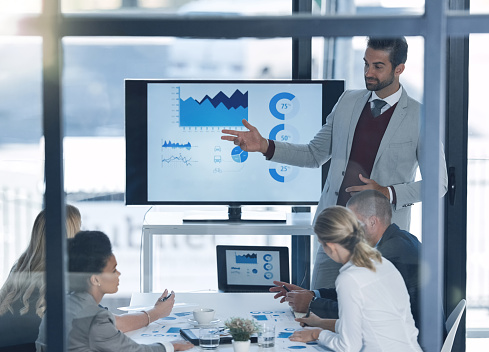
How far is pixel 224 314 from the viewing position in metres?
2.77

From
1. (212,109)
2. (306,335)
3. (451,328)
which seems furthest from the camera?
(212,109)

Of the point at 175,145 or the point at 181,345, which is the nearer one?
the point at 181,345

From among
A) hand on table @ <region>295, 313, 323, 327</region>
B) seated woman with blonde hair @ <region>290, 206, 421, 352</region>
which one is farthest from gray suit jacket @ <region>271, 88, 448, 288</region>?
hand on table @ <region>295, 313, 323, 327</region>

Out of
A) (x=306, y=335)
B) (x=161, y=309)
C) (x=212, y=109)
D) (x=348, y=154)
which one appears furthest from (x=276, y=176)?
(x=306, y=335)

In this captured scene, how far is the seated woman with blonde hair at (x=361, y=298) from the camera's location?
2.33 metres

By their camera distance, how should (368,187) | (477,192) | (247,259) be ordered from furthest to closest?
1. (477,192)
2. (247,259)
3. (368,187)

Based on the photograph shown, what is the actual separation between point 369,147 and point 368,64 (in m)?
0.38

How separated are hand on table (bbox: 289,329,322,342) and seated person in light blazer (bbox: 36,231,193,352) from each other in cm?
34

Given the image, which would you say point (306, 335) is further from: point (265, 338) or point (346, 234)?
point (346, 234)

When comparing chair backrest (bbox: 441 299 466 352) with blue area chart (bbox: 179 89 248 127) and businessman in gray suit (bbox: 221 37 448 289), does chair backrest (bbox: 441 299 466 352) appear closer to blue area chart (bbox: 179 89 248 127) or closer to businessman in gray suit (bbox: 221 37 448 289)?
businessman in gray suit (bbox: 221 37 448 289)

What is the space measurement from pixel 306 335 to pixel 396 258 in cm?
53

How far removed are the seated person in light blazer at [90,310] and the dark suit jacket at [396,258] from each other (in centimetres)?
58

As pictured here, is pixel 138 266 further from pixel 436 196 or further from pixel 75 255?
pixel 436 196

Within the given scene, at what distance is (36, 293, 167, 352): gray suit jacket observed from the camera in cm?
222
